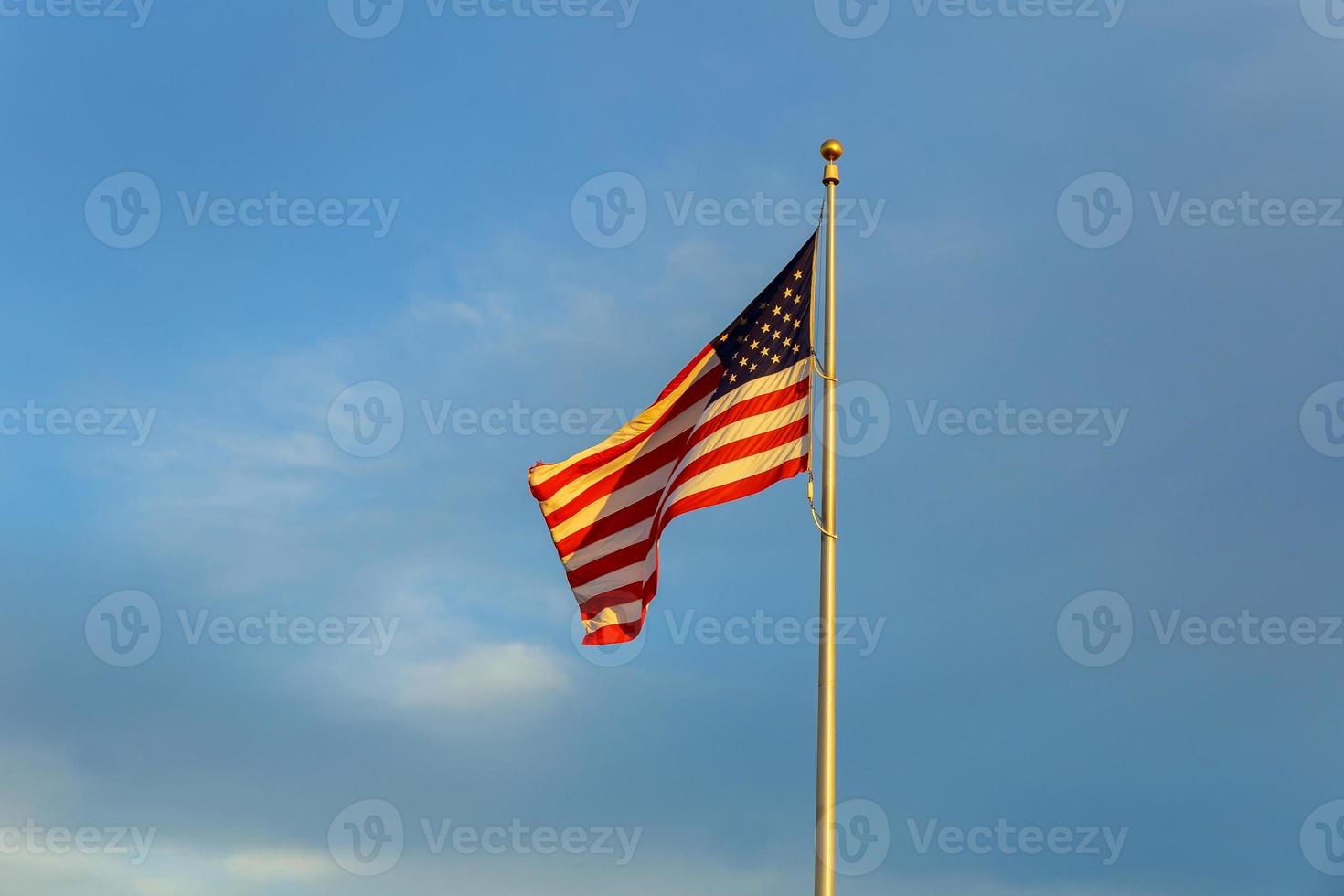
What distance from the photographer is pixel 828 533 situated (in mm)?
20734

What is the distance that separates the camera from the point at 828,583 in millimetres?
20562

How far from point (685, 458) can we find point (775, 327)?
7.89ft

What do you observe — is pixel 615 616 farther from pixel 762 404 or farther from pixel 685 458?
pixel 762 404

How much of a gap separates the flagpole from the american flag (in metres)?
0.40

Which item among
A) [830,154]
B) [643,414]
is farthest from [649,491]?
[830,154]

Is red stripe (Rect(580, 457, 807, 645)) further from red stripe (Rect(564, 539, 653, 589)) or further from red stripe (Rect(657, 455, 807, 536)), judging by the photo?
red stripe (Rect(564, 539, 653, 589))

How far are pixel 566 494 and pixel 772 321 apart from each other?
4.24m

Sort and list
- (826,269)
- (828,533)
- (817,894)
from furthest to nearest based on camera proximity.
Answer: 1. (826,269)
2. (828,533)
3. (817,894)

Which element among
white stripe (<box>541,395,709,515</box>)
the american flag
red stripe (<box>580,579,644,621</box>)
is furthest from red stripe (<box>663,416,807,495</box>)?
red stripe (<box>580,579,644,621</box>)

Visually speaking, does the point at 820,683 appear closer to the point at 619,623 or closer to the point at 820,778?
the point at 820,778

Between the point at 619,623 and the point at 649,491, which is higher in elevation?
the point at 649,491

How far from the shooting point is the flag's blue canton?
22156 millimetres

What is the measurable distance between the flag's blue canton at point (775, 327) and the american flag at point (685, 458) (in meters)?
0.01

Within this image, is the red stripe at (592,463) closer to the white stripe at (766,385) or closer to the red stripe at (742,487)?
the white stripe at (766,385)
